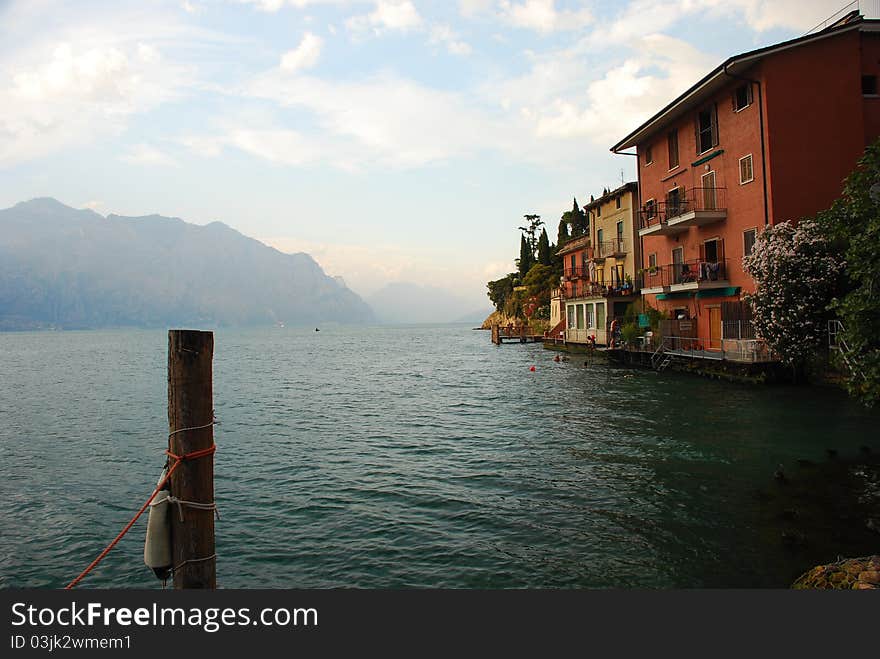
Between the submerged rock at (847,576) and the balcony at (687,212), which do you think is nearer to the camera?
the submerged rock at (847,576)

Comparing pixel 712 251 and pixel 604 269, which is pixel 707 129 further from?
pixel 604 269

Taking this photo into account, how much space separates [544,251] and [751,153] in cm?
6017

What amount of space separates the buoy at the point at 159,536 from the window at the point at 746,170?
99.1ft

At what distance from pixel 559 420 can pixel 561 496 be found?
909 cm

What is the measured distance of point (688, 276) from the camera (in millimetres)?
32969

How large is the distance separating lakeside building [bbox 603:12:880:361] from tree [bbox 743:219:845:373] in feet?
9.74

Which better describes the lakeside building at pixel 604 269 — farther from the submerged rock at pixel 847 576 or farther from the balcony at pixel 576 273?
the submerged rock at pixel 847 576

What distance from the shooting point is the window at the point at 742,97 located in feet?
93.2

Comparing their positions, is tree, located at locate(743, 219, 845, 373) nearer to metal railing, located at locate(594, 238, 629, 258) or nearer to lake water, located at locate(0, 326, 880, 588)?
lake water, located at locate(0, 326, 880, 588)

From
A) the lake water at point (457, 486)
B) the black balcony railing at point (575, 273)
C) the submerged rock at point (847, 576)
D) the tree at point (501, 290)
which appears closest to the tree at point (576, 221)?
the tree at point (501, 290)

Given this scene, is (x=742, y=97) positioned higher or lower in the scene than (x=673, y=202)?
higher

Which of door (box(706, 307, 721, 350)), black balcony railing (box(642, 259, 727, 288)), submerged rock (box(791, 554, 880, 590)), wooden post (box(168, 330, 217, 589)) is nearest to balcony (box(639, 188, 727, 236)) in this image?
black balcony railing (box(642, 259, 727, 288))

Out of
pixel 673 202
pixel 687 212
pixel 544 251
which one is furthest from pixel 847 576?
pixel 544 251

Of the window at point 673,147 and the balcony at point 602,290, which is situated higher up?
the window at point 673,147
